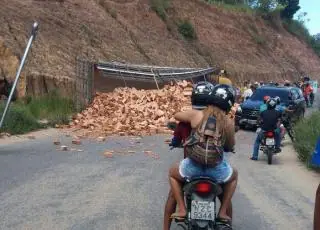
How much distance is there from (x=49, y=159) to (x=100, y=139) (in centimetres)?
447

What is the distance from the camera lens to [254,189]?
10250 millimetres

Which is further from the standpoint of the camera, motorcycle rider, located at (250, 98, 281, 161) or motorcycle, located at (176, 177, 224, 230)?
motorcycle rider, located at (250, 98, 281, 161)

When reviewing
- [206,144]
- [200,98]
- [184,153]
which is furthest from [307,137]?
[206,144]

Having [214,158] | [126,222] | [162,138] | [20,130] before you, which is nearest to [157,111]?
[162,138]

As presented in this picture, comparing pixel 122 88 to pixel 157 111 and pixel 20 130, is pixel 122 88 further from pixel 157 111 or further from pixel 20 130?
pixel 20 130

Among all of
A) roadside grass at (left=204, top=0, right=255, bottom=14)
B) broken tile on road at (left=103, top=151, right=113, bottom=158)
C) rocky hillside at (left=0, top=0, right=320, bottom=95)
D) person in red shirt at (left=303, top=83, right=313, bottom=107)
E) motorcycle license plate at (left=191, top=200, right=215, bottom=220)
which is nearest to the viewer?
motorcycle license plate at (left=191, top=200, right=215, bottom=220)

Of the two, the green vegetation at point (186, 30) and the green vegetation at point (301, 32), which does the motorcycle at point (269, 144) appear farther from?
the green vegetation at point (301, 32)

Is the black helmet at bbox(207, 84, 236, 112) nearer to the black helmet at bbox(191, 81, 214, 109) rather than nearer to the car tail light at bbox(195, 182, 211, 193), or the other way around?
the black helmet at bbox(191, 81, 214, 109)

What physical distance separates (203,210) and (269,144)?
8.21m

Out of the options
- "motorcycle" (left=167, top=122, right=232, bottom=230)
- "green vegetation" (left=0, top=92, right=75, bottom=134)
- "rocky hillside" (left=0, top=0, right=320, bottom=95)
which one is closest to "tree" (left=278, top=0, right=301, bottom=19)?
"rocky hillside" (left=0, top=0, right=320, bottom=95)

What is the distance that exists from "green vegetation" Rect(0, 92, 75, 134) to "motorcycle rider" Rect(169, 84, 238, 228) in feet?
41.2

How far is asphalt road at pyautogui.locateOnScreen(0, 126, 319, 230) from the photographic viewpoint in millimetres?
7730

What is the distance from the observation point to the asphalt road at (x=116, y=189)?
7.73 m

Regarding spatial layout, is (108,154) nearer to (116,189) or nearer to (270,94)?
(116,189)
